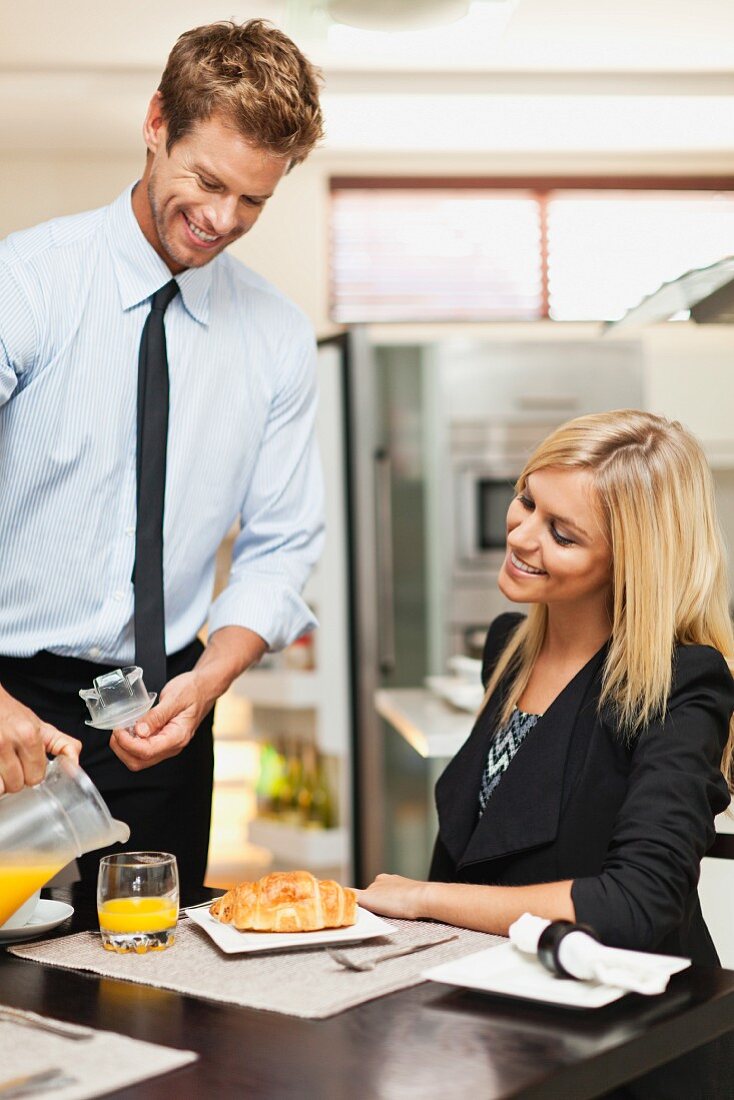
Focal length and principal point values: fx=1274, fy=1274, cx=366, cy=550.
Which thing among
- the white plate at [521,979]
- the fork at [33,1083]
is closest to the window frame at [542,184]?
the white plate at [521,979]

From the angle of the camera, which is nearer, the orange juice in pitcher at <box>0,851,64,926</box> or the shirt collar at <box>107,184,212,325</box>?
the orange juice in pitcher at <box>0,851,64,926</box>

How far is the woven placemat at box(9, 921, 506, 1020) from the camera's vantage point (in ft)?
3.40

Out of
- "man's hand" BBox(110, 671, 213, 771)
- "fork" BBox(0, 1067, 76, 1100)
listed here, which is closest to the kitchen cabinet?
"man's hand" BBox(110, 671, 213, 771)

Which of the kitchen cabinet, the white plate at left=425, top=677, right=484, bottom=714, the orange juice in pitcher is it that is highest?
the kitchen cabinet

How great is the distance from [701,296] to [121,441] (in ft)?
3.89

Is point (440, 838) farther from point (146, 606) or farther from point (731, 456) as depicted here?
point (731, 456)

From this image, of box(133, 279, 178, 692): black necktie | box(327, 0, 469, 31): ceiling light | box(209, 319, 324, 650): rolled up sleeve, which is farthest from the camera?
box(327, 0, 469, 31): ceiling light

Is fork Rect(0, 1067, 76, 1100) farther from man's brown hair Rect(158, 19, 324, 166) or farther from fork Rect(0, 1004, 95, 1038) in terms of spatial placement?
man's brown hair Rect(158, 19, 324, 166)

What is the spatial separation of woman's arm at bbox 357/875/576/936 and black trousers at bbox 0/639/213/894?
1.17 feet

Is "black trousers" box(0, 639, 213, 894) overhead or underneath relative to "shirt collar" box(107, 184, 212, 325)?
underneath

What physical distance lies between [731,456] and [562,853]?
2784 millimetres

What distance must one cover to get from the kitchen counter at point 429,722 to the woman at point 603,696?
0.81 m

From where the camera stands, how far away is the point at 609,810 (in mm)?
1471

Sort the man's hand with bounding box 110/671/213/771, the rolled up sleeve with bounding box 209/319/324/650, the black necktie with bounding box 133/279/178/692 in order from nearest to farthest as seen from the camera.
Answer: the man's hand with bounding box 110/671/213/771
the black necktie with bounding box 133/279/178/692
the rolled up sleeve with bounding box 209/319/324/650
